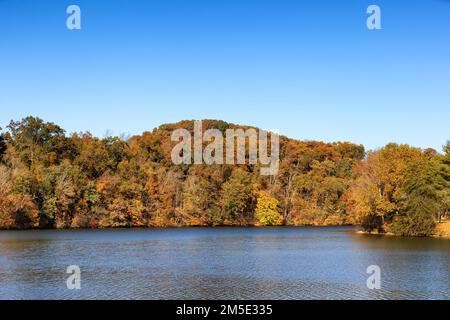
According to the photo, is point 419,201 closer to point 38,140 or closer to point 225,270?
point 225,270

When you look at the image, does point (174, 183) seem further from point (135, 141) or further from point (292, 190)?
point (292, 190)

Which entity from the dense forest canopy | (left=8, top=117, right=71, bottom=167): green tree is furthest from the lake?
(left=8, top=117, right=71, bottom=167): green tree

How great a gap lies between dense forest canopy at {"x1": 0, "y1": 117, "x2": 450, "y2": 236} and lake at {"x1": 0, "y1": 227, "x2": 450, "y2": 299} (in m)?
22.3

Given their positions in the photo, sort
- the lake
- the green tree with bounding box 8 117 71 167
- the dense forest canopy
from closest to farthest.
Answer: the lake → the dense forest canopy → the green tree with bounding box 8 117 71 167

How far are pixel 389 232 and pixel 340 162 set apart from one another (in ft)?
144

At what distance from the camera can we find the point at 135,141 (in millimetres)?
103125

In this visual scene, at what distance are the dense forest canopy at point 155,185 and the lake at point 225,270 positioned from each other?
22328 mm

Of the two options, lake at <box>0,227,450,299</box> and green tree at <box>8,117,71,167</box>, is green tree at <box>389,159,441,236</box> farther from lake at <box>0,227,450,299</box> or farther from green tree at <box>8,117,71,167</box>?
green tree at <box>8,117,71,167</box>

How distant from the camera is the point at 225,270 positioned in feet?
110

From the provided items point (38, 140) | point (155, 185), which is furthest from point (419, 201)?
point (38, 140)

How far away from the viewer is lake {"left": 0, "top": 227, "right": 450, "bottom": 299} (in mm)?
26297
